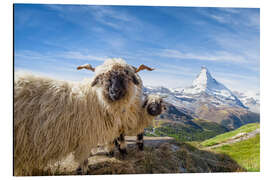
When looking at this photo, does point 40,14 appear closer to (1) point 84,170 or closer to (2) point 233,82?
(1) point 84,170

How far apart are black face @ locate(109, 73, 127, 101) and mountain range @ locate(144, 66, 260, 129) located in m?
1.27

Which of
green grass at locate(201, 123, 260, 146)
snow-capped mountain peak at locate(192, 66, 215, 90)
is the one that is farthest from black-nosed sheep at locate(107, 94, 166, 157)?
green grass at locate(201, 123, 260, 146)

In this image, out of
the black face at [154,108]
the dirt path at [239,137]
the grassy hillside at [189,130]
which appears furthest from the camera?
the grassy hillside at [189,130]

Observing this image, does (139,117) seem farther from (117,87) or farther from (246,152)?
(246,152)

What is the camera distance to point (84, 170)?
2756mm

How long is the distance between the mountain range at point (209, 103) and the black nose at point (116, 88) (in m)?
1.28

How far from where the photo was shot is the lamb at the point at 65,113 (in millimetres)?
2416

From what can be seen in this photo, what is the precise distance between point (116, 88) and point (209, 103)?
2440mm

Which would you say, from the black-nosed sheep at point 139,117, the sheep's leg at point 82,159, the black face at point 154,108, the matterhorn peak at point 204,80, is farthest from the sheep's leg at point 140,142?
the matterhorn peak at point 204,80

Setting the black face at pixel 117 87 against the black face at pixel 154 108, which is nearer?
the black face at pixel 117 87

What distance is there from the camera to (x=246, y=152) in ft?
11.4

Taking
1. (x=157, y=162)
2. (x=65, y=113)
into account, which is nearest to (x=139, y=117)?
(x=157, y=162)

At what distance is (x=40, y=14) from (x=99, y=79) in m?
1.70

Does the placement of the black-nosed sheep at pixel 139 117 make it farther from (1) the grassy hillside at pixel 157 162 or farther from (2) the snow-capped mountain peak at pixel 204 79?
(2) the snow-capped mountain peak at pixel 204 79
